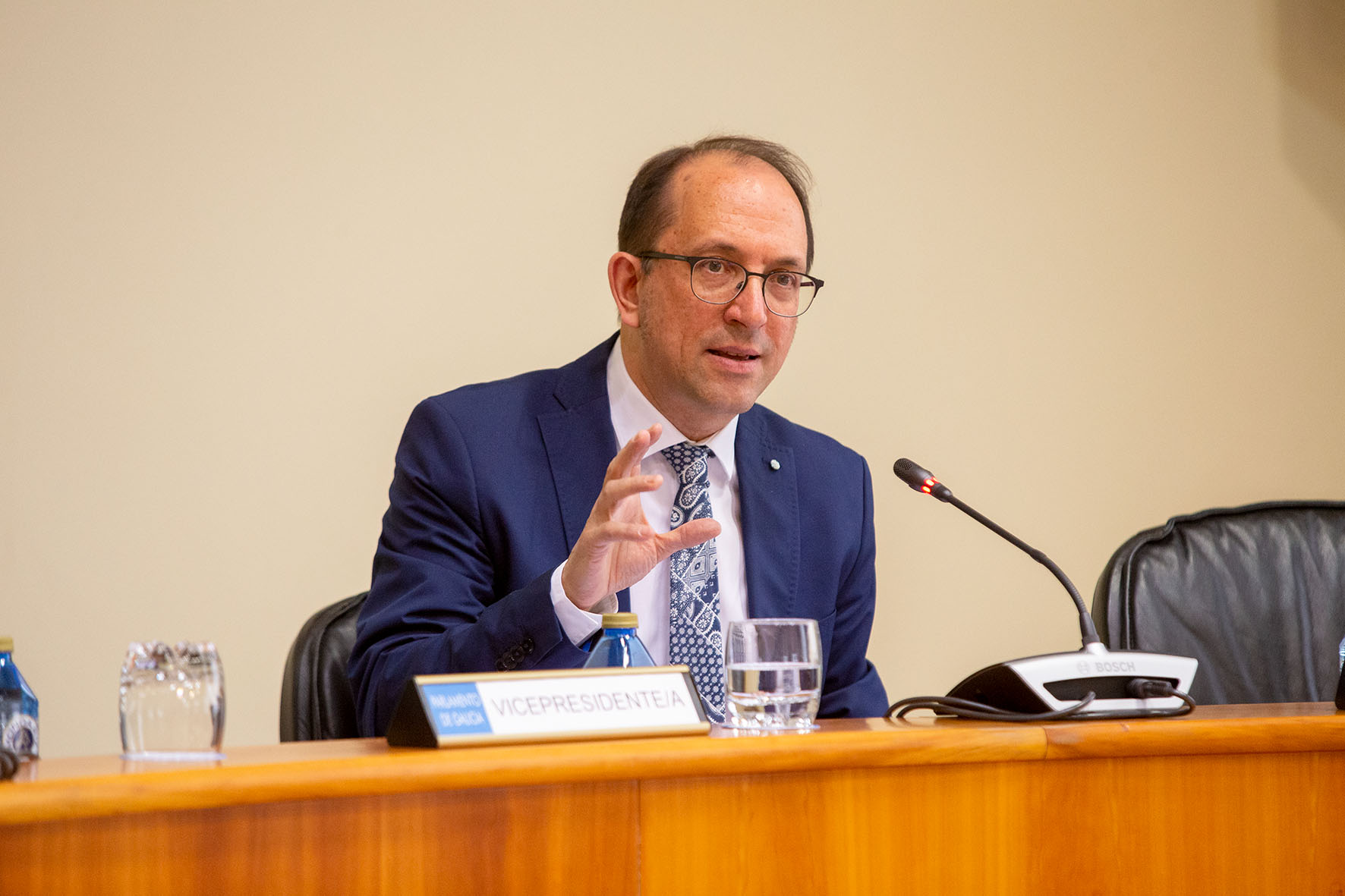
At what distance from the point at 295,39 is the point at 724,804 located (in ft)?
6.58

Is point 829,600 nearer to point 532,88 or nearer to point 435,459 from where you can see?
point 435,459

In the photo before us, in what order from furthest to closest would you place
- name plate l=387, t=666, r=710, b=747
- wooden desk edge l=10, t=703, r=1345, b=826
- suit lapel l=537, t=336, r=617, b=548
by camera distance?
1. suit lapel l=537, t=336, r=617, b=548
2. name plate l=387, t=666, r=710, b=747
3. wooden desk edge l=10, t=703, r=1345, b=826

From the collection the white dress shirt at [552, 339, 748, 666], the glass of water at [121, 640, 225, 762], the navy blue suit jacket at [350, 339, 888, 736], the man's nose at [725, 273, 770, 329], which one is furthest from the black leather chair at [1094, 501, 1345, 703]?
the glass of water at [121, 640, 225, 762]

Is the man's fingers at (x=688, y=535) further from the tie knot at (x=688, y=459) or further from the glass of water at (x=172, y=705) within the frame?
the glass of water at (x=172, y=705)

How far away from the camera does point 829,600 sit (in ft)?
6.31

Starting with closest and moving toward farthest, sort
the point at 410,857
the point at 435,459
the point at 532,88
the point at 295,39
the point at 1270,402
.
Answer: the point at 410,857 → the point at 435,459 → the point at 295,39 → the point at 532,88 → the point at 1270,402

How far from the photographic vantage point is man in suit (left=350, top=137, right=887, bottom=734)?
171cm

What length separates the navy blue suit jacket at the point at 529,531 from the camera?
1.52 meters

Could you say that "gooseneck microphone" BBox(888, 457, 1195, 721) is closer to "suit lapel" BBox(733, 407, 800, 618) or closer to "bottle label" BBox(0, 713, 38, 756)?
"suit lapel" BBox(733, 407, 800, 618)

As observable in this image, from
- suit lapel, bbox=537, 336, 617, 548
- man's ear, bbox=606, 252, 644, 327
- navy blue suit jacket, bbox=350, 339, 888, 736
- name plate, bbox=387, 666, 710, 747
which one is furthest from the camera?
man's ear, bbox=606, 252, 644, 327

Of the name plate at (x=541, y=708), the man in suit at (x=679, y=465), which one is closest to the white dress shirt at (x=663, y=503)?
the man in suit at (x=679, y=465)

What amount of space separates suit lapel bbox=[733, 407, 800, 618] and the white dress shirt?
0.05ft

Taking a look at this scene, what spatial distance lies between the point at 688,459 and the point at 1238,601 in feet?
2.86

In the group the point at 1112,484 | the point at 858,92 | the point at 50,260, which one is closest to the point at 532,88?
the point at 858,92
